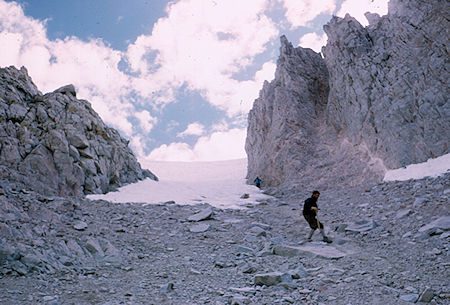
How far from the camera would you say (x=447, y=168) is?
14305 mm

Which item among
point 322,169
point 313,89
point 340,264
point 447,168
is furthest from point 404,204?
point 313,89

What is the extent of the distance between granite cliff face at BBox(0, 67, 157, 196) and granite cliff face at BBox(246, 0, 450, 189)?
14.7 meters

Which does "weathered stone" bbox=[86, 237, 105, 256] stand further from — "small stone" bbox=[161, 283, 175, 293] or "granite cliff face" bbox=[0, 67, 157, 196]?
A: "granite cliff face" bbox=[0, 67, 157, 196]

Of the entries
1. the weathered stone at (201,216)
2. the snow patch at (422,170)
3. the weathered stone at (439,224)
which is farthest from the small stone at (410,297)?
the snow patch at (422,170)

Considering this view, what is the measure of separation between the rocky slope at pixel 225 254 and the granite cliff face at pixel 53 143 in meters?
2.63

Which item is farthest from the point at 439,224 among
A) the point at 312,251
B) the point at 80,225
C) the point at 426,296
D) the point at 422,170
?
the point at 80,225

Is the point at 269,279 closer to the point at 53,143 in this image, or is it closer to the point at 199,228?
the point at 199,228

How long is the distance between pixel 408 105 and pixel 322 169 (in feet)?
24.8

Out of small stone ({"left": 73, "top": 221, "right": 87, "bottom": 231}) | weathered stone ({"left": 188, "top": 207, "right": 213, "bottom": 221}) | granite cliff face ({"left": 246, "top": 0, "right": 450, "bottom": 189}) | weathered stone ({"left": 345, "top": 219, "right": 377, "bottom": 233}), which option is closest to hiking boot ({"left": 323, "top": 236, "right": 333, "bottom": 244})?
weathered stone ({"left": 345, "top": 219, "right": 377, "bottom": 233})

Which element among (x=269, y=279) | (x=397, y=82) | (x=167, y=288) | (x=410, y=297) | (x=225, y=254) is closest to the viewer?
(x=410, y=297)

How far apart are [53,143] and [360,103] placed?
21.7 m

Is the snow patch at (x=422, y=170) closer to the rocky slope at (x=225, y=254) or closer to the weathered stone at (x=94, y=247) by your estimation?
the rocky slope at (x=225, y=254)

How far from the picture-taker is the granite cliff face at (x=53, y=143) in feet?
52.0

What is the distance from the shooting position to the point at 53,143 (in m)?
17.8
